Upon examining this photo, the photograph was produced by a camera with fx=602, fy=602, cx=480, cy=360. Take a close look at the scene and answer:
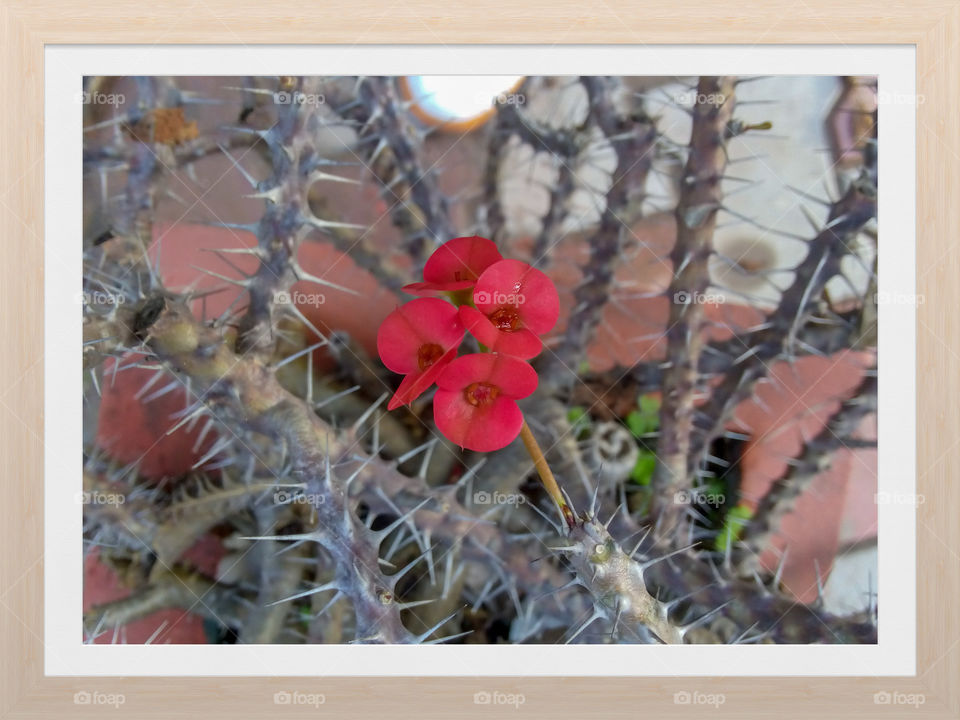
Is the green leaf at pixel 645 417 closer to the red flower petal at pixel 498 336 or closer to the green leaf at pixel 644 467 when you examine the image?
the green leaf at pixel 644 467

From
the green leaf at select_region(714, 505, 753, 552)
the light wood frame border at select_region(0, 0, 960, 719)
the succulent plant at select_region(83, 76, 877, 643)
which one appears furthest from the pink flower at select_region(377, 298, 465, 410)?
the green leaf at select_region(714, 505, 753, 552)

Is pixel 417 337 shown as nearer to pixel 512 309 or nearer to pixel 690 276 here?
pixel 512 309

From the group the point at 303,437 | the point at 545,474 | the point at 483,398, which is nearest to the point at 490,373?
A: the point at 483,398

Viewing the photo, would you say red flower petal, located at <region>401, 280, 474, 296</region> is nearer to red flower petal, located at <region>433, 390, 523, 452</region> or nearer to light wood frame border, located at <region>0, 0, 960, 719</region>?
red flower petal, located at <region>433, 390, 523, 452</region>

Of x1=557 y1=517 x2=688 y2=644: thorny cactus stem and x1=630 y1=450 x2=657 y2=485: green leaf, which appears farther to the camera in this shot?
x1=630 y1=450 x2=657 y2=485: green leaf

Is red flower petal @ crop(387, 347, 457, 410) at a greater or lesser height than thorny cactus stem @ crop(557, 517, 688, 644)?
greater
